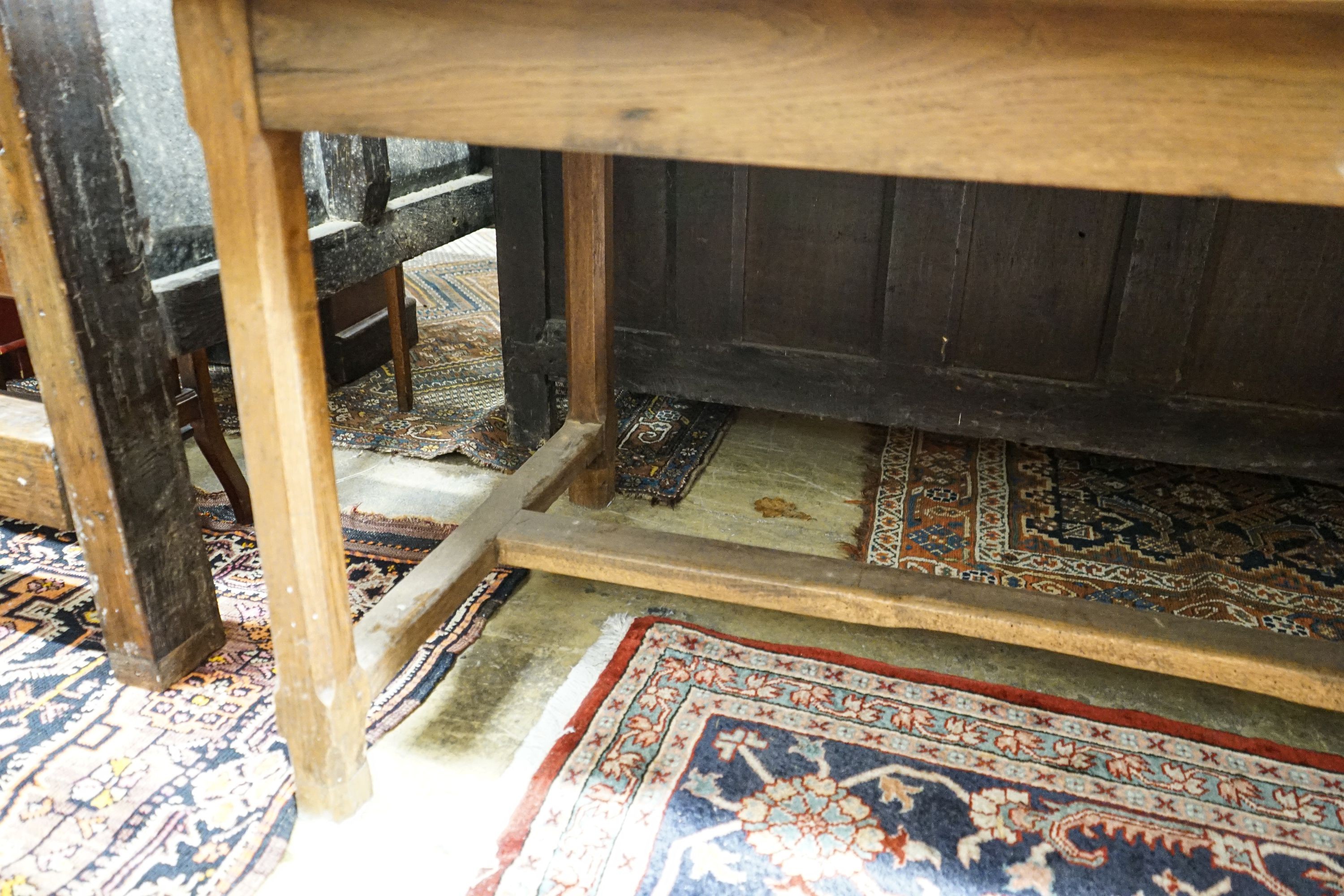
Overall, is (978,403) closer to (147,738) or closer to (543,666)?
(543,666)

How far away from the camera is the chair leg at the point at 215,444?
7.39 feet

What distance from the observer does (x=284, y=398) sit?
1190 mm

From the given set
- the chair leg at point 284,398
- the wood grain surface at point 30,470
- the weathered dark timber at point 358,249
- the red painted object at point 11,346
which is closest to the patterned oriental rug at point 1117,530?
the chair leg at point 284,398

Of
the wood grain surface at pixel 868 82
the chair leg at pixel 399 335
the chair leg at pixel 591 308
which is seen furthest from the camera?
the chair leg at pixel 399 335

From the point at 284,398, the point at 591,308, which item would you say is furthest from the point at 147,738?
the point at 591,308

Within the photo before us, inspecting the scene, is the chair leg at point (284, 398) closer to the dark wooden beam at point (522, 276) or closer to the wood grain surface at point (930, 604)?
the wood grain surface at point (930, 604)

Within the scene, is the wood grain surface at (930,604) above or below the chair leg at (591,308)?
below

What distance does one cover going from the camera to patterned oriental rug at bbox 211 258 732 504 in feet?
8.91

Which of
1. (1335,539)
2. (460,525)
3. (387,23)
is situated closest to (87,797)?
(460,525)

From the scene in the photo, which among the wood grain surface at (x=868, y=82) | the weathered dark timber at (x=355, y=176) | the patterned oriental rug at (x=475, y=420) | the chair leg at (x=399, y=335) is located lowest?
the patterned oriental rug at (x=475, y=420)

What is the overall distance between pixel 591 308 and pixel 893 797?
1251 millimetres

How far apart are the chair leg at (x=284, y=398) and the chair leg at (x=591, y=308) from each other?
38.4 inches

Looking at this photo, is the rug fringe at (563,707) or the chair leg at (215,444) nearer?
the rug fringe at (563,707)

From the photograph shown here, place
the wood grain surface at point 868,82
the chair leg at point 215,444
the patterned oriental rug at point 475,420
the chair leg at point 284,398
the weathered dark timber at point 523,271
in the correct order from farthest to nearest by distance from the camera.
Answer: the patterned oriental rug at point 475,420, the weathered dark timber at point 523,271, the chair leg at point 215,444, the chair leg at point 284,398, the wood grain surface at point 868,82
